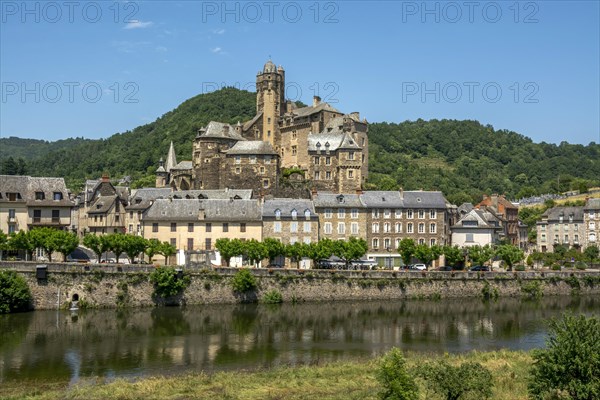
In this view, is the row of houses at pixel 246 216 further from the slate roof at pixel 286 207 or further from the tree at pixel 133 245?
the tree at pixel 133 245

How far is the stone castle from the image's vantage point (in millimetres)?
81500

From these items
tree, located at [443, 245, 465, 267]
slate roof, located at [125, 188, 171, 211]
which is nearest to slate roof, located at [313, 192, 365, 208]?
tree, located at [443, 245, 465, 267]

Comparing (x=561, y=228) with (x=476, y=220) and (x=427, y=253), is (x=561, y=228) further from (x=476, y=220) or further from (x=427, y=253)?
(x=427, y=253)

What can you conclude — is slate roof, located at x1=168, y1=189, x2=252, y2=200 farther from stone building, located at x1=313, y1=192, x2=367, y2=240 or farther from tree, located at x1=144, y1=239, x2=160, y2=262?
tree, located at x1=144, y1=239, x2=160, y2=262

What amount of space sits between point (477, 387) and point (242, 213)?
1714 inches

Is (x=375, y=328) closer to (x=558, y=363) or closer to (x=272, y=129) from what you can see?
(x=558, y=363)

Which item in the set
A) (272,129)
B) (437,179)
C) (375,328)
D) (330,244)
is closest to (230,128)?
Answer: (272,129)

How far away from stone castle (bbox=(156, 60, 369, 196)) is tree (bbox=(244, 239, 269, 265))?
15.5 metres

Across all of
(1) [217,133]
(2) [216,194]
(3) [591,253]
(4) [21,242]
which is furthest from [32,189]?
(3) [591,253]

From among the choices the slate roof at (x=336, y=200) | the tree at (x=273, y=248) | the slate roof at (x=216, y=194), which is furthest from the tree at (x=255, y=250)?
the slate roof at (x=216, y=194)

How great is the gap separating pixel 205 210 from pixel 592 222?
52108 millimetres

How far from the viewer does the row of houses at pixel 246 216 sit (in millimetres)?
59972

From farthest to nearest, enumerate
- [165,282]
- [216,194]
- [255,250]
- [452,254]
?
1. [216,194]
2. [452,254]
3. [255,250]
4. [165,282]

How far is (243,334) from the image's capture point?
42625 millimetres
